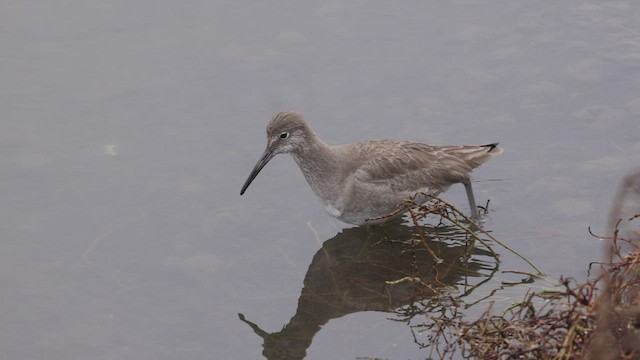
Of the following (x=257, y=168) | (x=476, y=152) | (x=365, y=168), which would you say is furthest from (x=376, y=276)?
(x=476, y=152)

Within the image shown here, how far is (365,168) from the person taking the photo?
31.7 ft

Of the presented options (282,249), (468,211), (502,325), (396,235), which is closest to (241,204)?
(282,249)

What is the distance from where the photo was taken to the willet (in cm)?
955

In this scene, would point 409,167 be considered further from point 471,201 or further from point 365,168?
point 471,201

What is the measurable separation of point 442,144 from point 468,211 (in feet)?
3.17

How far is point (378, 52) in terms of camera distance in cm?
1209

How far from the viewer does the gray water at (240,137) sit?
858 cm

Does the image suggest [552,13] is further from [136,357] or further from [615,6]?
[136,357]

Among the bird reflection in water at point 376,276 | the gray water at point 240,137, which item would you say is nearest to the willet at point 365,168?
the bird reflection in water at point 376,276

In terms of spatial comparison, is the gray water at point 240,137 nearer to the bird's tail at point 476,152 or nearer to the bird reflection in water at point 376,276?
the bird reflection in water at point 376,276

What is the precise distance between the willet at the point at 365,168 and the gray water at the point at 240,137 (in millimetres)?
382

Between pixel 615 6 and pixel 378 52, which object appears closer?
pixel 378 52

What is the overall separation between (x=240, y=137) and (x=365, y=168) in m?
1.71

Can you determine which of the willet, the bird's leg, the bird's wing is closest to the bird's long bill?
the willet
